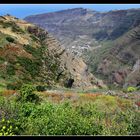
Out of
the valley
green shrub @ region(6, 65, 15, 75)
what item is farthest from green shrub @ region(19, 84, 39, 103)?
A: green shrub @ region(6, 65, 15, 75)

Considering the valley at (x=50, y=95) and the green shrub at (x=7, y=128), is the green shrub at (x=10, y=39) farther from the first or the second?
the green shrub at (x=7, y=128)

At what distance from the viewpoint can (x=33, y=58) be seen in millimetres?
68812

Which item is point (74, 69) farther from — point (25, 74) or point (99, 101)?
point (99, 101)

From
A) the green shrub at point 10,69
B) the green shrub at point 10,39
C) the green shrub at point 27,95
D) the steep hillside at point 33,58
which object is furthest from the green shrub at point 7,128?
the green shrub at point 10,39

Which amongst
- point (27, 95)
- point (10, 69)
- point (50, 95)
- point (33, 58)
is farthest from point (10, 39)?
point (27, 95)

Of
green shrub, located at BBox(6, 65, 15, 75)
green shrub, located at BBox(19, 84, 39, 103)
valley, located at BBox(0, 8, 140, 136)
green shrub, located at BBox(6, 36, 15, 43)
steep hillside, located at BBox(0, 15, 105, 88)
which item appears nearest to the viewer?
valley, located at BBox(0, 8, 140, 136)

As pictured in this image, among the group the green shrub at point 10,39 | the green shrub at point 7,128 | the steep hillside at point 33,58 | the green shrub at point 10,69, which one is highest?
the green shrub at point 7,128

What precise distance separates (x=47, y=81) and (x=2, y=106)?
49.4 meters

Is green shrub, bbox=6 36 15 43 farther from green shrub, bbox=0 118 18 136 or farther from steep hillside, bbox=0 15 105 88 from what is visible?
green shrub, bbox=0 118 18 136

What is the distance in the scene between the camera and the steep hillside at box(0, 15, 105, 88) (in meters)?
59.7

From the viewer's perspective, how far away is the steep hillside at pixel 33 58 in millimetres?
59694

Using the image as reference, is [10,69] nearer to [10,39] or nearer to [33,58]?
[33,58]

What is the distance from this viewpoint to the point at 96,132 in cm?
1255

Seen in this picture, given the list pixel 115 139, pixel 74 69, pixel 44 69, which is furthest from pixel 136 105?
pixel 74 69
